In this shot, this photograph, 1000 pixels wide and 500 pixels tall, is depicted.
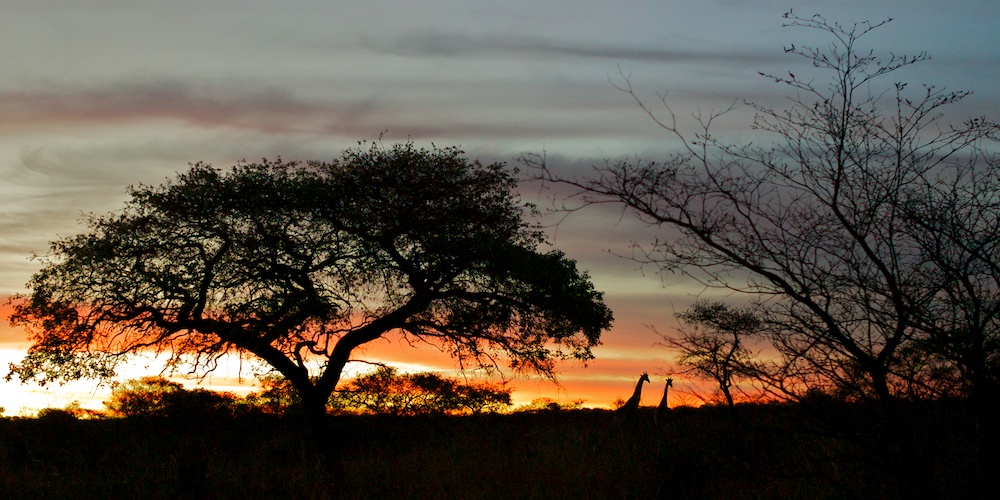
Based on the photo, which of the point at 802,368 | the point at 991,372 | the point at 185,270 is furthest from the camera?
the point at 185,270

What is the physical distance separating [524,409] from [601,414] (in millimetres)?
2920

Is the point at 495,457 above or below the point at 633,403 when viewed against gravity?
below

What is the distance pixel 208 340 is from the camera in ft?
61.6

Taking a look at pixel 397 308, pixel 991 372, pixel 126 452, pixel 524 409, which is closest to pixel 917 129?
pixel 991 372

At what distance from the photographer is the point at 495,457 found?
16688mm

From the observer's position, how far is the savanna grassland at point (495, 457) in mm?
A: 6750

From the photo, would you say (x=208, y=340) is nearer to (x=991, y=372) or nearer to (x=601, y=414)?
(x=601, y=414)

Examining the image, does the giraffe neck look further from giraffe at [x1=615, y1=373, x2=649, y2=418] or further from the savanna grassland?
the savanna grassland

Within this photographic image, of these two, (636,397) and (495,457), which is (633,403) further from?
(495,457)

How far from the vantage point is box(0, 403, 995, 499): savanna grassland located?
6750 mm

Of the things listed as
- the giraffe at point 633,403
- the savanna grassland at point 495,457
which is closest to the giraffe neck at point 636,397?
the giraffe at point 633,403

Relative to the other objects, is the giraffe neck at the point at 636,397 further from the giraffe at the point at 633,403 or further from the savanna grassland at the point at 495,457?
the savanna grassland at the point at 495,457

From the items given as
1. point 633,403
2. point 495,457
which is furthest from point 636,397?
point 495,457

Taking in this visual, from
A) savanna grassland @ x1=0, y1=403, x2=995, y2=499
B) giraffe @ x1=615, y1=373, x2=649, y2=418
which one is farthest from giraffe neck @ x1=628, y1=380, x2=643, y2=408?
savanna grassland @ x1=0, y1=403, x2=995, y2=499
